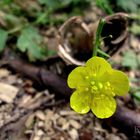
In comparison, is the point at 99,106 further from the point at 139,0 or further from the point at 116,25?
the point at 139,0

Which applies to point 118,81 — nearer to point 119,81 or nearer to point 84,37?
point 119,81

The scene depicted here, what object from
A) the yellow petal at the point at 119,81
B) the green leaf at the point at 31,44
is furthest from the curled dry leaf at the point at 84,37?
the yellow petal at the point at 119,81

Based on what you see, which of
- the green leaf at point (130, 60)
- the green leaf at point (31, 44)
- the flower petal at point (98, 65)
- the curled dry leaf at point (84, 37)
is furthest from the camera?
the green leaf at point (130, 60)

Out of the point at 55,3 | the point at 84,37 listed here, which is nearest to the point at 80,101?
the point at 84,37

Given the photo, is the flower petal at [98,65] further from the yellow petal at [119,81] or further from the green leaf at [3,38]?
the green leaf at [3,38]

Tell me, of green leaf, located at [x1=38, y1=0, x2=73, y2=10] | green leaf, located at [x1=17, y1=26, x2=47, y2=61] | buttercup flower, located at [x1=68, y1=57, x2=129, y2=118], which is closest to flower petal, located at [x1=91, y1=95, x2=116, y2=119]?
buttercup flower, located at [x1=68, y1=57, x2=129, y2=118]

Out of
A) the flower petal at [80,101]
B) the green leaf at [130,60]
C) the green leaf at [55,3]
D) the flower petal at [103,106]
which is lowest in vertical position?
the green leaf at [130,60]

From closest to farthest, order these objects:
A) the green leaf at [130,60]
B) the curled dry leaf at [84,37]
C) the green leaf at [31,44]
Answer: the curled dry leaf at [84,37] < the green leaf at [31,44] < the green leaf at [130,60]
